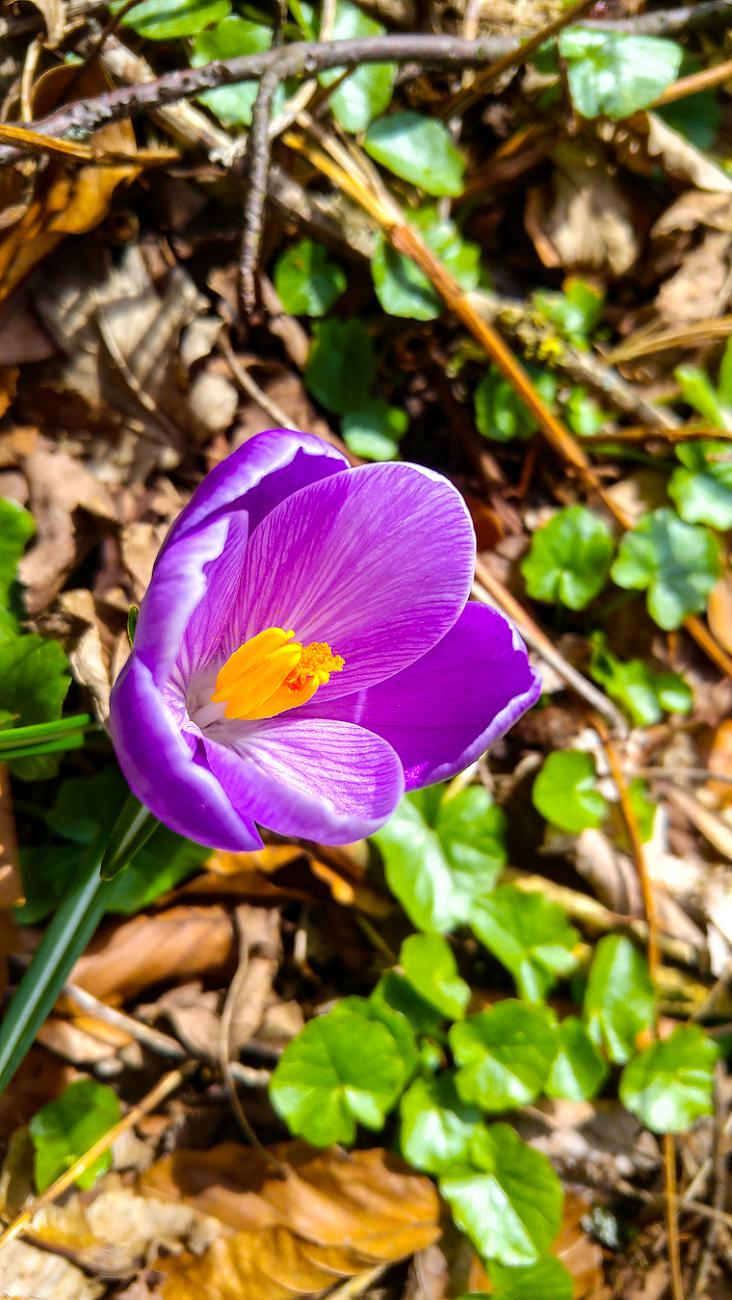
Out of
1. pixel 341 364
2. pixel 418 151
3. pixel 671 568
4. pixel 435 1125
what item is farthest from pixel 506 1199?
pixel 418 151

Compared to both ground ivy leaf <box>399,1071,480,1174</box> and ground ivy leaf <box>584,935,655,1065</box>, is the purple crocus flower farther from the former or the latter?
ground ivy leaf <box>584,935,655,1065</box>

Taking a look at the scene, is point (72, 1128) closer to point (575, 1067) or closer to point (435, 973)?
point (435, 973)

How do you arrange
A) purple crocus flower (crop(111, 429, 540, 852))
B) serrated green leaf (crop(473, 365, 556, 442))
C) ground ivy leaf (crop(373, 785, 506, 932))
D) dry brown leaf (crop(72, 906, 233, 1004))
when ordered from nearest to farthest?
purple crocus flower (crop(111, 429, 540, 852))
dry brown leaf (crop(72, 906, 233, 1004))
ground ivy leaf (crop(373, 785, 506, 932))
serrated green leaf (crop(473, 365, 556, 442))

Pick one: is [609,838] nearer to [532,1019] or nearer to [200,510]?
[532,1019]

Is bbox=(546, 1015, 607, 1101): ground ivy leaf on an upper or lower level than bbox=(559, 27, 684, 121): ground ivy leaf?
lower

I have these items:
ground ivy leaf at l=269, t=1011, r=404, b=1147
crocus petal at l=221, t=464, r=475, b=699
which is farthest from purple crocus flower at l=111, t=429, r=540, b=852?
ground ivy leaf at l=269, t=1011, r=404, b=1147

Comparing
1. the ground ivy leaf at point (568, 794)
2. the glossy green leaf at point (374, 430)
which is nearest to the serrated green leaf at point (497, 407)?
the glossy green leaf at point (374, 430)

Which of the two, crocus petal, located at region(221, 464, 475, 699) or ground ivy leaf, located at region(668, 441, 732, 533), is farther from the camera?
ground ivy leaf, located at region(668, 441, 732, 533)
